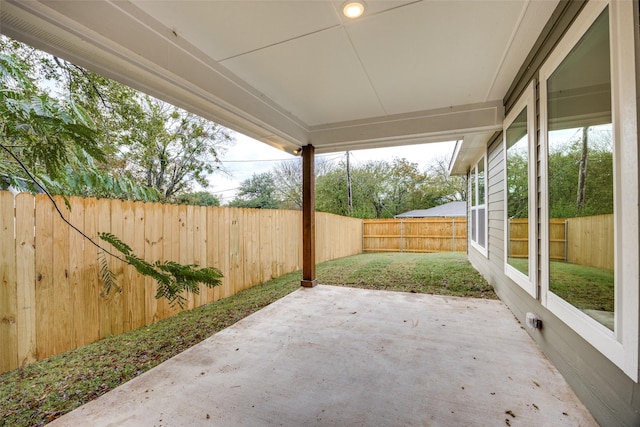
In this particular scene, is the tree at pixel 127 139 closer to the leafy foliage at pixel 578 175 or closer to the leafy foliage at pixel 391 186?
the leafy foliage at pixel 578 175

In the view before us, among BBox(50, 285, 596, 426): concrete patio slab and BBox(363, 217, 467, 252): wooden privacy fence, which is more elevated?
BBox(363, 217, 467, 252): wooden privacy fence

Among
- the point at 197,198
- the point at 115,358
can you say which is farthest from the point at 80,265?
the point at 197,198

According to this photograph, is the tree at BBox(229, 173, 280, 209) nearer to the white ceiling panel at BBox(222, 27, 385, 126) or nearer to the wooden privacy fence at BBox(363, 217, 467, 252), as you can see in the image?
the wooden privacy fence at BBox(363, 217, 467, 252)

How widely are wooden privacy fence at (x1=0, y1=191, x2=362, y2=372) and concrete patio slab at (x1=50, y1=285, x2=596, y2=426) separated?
33.4 inches

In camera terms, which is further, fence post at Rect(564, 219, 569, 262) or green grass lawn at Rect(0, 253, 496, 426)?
fence post at Rect(564, 219, 569, 262)

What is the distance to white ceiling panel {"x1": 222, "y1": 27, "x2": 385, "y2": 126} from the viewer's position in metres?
2.30

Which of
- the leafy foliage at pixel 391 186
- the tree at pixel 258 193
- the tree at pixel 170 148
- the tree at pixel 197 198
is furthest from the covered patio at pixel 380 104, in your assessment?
the leafy foliage at pixel 391 186

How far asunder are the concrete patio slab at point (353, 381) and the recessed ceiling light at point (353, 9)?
2.62 m

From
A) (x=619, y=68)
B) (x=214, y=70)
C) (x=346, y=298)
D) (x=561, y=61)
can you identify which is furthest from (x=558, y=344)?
(x=214, y=70)

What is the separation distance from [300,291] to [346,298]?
2.63 feet

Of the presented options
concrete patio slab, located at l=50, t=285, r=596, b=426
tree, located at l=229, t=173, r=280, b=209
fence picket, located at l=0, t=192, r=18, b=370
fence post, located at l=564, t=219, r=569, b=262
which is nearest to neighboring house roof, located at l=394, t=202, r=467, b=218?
tree, located at l=229, t=173, r=280, b=209

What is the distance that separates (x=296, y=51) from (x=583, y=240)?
2548mm

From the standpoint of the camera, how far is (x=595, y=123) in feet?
4.81

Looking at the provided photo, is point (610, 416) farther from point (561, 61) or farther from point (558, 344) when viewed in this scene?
point (561, 61)
